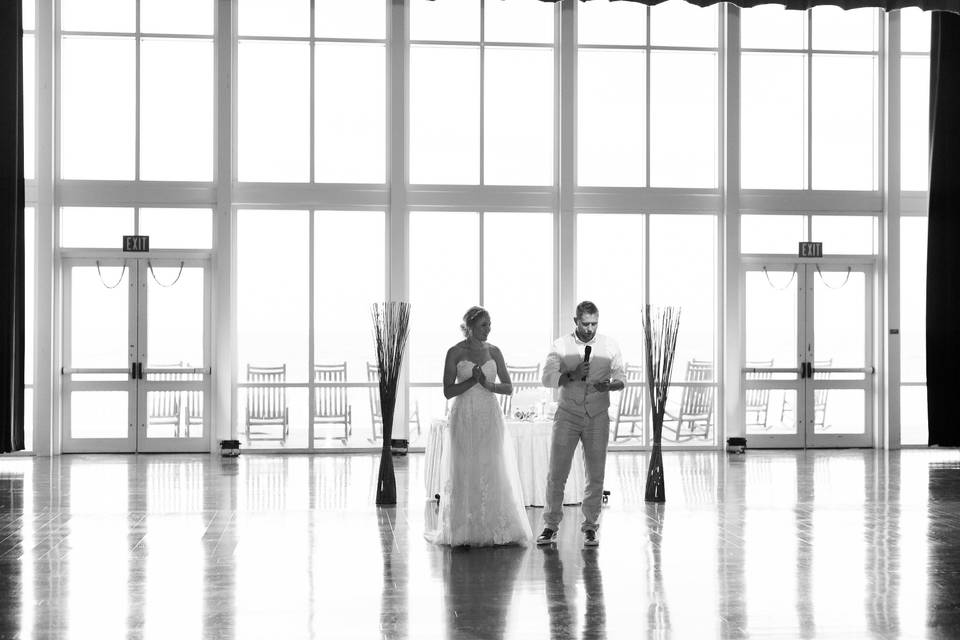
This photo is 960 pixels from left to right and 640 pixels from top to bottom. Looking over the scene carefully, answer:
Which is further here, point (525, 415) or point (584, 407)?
point (525, 415)

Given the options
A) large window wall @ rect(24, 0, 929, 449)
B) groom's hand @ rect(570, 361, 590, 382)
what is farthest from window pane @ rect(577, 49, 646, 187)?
groom's hand @ rect(570, 361, 590, 382)

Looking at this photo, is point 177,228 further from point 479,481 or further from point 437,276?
point 479,481

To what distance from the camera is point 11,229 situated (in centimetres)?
1102

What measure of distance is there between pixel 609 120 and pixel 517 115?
3.64 ft

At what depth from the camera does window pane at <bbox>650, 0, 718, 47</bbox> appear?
1224 centimetres

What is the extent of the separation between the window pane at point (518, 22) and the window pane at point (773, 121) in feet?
8.01

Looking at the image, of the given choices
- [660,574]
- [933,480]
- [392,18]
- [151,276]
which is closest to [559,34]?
[392,18]

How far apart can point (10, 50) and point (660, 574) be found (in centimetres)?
936

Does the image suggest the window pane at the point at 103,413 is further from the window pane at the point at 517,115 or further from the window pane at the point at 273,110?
the window pane at the point at 517,115

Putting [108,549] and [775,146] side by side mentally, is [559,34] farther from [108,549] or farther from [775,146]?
[108,549]

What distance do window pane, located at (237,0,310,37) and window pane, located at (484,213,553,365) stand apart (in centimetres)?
315

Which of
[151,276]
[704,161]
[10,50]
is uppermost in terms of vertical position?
[10,50]

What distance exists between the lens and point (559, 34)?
11977 mm

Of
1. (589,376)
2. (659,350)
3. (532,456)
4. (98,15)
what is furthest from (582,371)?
(98,15)
